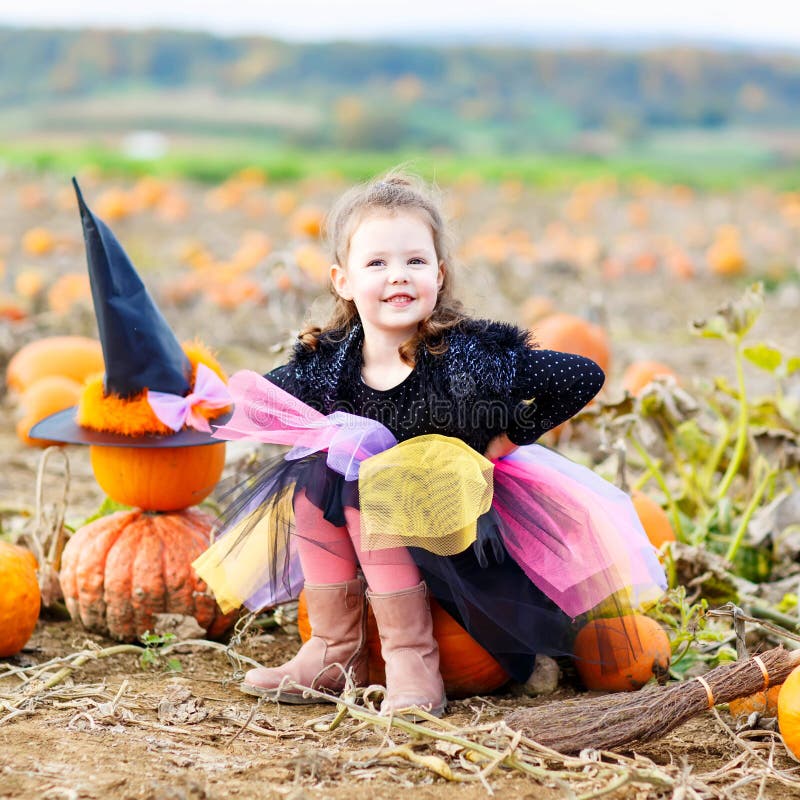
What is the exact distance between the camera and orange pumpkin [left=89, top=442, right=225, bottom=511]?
2848 millimetres

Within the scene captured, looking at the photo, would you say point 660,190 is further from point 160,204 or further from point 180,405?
point 180,405

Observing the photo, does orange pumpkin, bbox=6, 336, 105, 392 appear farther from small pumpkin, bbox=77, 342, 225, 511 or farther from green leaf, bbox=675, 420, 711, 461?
green leaf, bbox=675, 420, 711, 461

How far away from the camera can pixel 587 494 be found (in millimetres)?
2561

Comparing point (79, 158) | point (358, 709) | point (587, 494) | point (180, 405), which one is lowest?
point (358, 709)

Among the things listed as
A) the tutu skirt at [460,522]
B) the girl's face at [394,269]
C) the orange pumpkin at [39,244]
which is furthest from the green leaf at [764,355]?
the orange pumpkin at [39,244]

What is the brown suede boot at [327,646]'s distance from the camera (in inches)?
98.8

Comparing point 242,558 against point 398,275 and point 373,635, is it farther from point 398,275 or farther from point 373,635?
point 398,275

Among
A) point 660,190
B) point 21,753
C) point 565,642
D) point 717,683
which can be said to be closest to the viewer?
point 21,753

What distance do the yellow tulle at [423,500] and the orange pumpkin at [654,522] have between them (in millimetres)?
1008

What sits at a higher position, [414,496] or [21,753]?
[414,496]

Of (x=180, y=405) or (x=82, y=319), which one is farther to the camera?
(x=82, y=319)

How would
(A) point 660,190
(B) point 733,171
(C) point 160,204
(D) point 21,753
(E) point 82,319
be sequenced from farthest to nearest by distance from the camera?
(B) point 733,171 < (A) point 660,190 < (C) point 160,204 < (E) point 82,319 < (D) point 21,753

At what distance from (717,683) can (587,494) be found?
54 cm

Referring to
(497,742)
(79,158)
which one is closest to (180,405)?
(497,742)
